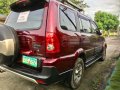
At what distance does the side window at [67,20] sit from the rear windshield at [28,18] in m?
0.46

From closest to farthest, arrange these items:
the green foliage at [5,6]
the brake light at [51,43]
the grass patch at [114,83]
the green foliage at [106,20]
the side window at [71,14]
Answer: the brake light at [51,43] < the side window at [71,14] < the grass patch at [114,83] < the green foliage at [5,6] < the green foliage at [106,20]

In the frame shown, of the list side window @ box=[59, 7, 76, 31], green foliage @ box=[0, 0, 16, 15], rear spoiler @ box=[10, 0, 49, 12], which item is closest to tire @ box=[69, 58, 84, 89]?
side window @ box=[59, 7, 76, 31]

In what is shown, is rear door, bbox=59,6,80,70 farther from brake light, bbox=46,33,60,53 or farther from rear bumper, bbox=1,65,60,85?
rear bumper, bbox=1,65,60,85

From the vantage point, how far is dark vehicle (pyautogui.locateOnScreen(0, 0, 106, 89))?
376 cm

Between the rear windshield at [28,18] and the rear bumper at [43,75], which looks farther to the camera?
the rear windshield at [28,18]

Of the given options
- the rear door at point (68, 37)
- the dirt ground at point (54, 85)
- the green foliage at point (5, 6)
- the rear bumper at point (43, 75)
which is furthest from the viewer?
the green foliage at point (5, 6)

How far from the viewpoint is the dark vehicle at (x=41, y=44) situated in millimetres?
3758

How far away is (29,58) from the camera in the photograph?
3930mm

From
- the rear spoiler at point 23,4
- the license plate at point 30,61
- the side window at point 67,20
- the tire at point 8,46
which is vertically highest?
the rear spoiler at point 23,4

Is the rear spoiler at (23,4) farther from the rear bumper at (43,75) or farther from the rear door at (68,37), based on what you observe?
the rear bumper at (43,75)

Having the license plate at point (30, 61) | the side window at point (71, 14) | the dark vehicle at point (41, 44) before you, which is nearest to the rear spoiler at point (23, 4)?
the dark vehicle at point (41, 44)

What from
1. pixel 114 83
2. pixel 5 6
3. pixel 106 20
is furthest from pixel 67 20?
pixel 106 20

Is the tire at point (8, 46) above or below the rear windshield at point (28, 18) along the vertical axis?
below

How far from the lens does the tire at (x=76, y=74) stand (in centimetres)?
455
